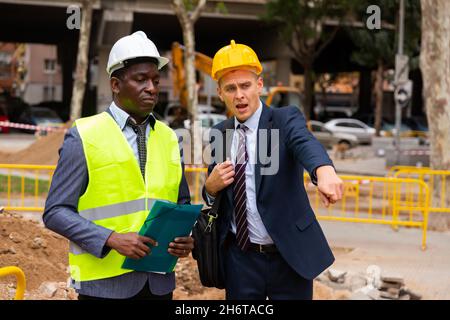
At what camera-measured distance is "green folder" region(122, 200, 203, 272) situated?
311 cm

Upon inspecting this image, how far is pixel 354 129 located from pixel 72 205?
114ft

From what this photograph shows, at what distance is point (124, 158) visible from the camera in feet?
10.9

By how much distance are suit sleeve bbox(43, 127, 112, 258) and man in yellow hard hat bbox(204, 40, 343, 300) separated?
74 cm

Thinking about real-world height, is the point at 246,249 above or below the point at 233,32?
below

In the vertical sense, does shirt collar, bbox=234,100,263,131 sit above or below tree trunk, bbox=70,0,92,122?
below

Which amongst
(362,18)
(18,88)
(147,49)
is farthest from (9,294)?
(18,88)

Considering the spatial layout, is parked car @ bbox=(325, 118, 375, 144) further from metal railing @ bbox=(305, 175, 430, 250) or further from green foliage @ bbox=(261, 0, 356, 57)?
metal railing @ bbox=(305, 175, 430, 250)

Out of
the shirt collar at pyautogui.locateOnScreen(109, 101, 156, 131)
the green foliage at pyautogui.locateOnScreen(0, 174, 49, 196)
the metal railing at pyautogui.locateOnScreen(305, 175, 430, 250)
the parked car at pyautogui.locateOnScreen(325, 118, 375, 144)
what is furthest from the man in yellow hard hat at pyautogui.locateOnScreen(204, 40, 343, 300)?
the parked car at pyautogui.locateOnScreen(325, 118, 375, 144)

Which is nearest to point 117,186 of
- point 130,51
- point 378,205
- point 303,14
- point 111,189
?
point 111,189

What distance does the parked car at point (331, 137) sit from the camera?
1325 inches

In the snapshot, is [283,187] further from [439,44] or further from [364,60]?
[364,60]

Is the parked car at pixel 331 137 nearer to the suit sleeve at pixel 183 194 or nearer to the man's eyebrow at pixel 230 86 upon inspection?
the man's eyebrow at pixel 230 86

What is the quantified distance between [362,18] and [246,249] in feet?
111

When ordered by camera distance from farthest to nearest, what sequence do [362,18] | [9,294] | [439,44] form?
1. [362,18]
2. [439,44]
3. [9,294]
